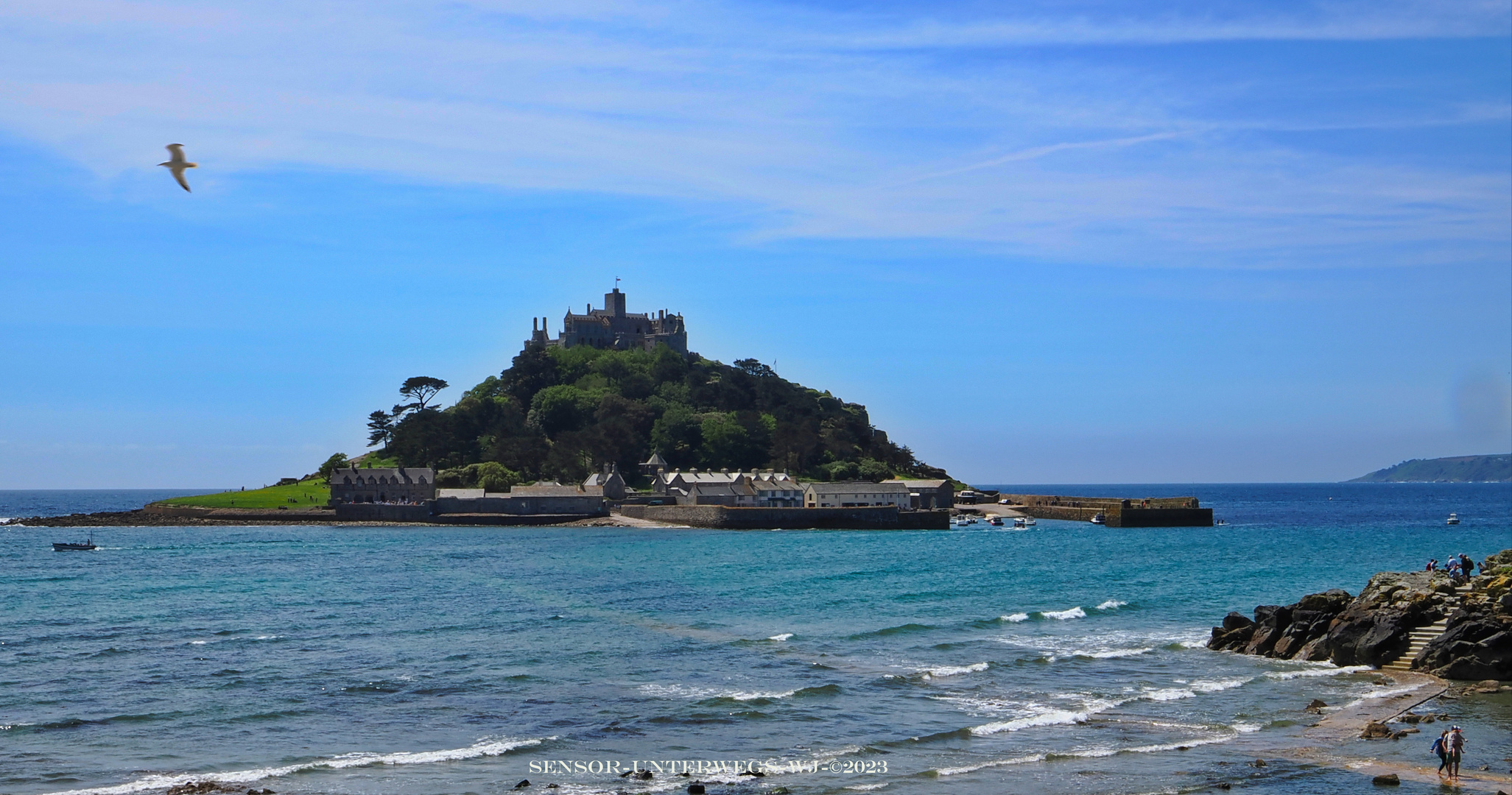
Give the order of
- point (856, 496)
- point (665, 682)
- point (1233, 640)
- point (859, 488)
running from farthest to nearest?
point (859, 488) < point (856, 496) < point (1233, 640) < point (665, 682)

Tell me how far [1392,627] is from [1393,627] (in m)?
0.03

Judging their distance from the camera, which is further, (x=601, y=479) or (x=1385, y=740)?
(x=601, y=479)

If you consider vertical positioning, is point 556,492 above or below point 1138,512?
above

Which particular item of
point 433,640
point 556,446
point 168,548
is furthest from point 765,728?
point 556,446

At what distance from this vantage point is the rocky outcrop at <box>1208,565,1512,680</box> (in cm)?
2584

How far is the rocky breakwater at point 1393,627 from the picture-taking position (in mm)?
25875

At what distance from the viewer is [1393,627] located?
91.9ft

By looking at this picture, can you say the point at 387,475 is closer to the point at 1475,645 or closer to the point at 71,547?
the point at 71,547

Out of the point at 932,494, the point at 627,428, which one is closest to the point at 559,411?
the point at 627,428

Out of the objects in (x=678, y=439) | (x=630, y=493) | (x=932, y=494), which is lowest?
(x=932, y=494)

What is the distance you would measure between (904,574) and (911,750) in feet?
107

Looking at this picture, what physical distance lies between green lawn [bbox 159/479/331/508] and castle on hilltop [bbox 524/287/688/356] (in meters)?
45.4

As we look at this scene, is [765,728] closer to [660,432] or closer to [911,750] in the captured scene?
[911,750]

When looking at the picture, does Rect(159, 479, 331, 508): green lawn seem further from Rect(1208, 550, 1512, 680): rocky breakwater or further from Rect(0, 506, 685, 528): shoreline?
Rect(1208, 550, 1512, 680): rocky breakwater
